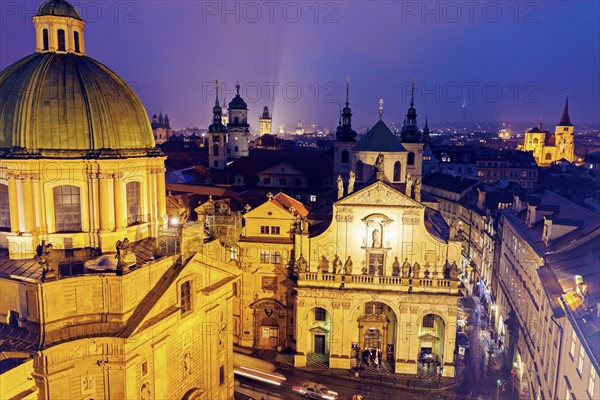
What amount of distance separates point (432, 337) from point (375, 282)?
7772 millimetres

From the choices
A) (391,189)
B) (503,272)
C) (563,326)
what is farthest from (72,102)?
(503,272)

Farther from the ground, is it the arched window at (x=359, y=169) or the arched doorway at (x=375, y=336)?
the arched window at (x=359, y=169)

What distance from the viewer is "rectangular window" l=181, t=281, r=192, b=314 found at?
32188 mm

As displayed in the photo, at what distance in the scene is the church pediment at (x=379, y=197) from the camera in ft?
147

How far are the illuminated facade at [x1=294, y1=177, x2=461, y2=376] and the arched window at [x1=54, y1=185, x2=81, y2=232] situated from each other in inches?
801

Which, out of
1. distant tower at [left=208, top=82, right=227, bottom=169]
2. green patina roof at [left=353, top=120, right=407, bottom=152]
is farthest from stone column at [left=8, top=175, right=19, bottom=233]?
distant tower at [left=208, top=82, right=227, bottom=169]

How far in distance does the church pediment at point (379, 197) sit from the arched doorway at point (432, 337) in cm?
1094

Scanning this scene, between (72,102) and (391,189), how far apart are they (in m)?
26.6

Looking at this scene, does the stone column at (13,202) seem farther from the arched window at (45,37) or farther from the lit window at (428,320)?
the lit window at (428,320)

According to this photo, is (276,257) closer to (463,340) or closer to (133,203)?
(133,203)

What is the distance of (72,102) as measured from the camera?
3141cm

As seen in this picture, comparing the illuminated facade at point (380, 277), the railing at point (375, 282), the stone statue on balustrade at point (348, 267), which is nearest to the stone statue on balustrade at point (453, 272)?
the illuminated facade at point (380, 277)

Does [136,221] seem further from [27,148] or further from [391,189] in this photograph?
[391,189]

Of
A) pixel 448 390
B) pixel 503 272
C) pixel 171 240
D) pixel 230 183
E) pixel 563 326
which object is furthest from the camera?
pixel 230 183
